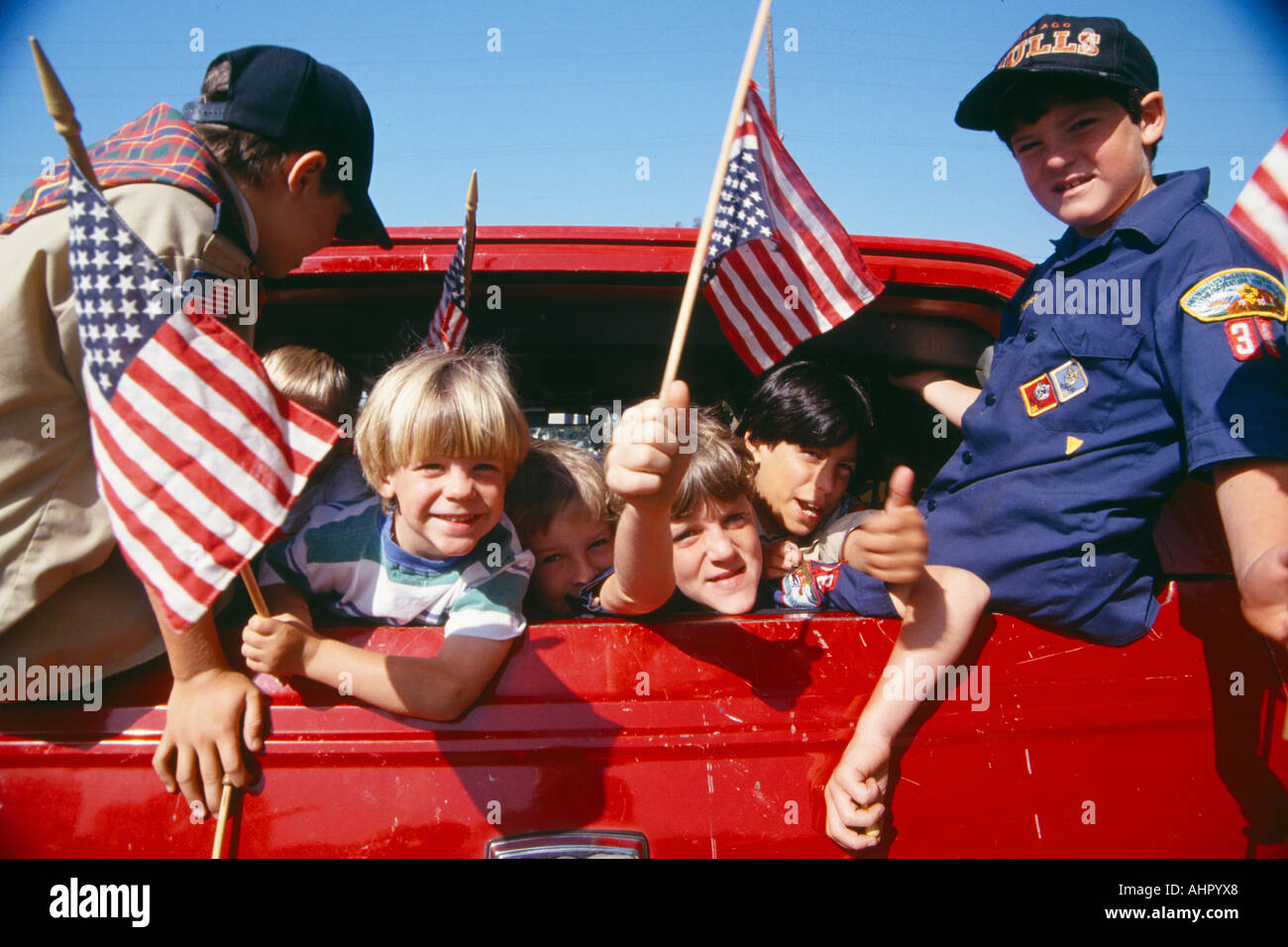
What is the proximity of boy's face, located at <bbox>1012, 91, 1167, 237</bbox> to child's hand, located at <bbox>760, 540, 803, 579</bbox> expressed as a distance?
107 cm

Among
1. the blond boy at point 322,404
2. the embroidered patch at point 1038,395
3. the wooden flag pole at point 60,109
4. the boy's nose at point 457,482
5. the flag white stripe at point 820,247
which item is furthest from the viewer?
the blond boy at point 322,404

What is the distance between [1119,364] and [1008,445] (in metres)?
0.29

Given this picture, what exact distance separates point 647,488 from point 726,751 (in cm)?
55

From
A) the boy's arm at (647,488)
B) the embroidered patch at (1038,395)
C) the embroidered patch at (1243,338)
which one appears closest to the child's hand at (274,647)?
the boy's arm at (647,488)

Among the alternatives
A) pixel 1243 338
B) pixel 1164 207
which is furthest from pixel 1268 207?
pixel 1243 338

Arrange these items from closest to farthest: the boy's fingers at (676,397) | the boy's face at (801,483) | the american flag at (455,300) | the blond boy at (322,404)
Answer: the boy's fingers at (676,397) < the american flag at (455,300) < the blond boy at (322,404) < the boy's face at (801,483)

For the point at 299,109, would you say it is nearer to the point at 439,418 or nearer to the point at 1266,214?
the point at 439,418

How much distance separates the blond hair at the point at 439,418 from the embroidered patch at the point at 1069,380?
123 cm

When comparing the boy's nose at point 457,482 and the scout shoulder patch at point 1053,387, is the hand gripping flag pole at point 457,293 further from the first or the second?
the scout shoulder patch at point 1053,387

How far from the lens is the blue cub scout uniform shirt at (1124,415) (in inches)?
61.7

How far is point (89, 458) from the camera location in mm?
1569

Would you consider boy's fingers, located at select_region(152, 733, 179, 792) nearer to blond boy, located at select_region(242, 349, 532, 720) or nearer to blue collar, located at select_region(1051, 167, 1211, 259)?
blond boy, located at select_region(242, 349, 532, 720)
